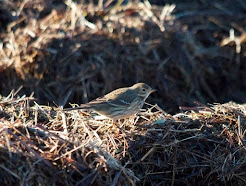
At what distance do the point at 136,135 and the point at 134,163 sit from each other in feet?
1.39

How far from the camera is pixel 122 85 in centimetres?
900

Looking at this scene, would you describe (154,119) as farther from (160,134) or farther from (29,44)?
(29,44)

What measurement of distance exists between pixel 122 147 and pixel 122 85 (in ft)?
11.5

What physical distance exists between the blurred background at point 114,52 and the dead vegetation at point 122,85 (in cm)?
2

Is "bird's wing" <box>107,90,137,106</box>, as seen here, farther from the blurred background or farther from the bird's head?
the blurred background

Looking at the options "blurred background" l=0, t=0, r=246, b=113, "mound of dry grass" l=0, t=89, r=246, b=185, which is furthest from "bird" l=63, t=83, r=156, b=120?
"blurred background" l=0, t=0, r=246, b=113

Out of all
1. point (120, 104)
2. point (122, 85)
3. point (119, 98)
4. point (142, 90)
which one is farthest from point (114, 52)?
point (120, 104)

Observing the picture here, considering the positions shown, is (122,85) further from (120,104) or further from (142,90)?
(120,104)

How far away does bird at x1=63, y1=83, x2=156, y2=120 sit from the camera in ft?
20.9

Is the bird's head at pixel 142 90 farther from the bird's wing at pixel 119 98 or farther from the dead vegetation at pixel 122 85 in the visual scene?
the dead vegetation at pixel 122 85

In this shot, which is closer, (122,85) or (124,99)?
(124,99)

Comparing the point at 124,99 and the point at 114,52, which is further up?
the point at 114,52

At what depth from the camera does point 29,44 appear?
8953 mm

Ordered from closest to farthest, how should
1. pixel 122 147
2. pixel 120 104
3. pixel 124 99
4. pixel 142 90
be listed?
pixel 122 147
pixel 120 104
pixel 124 99
pixel 142 90
